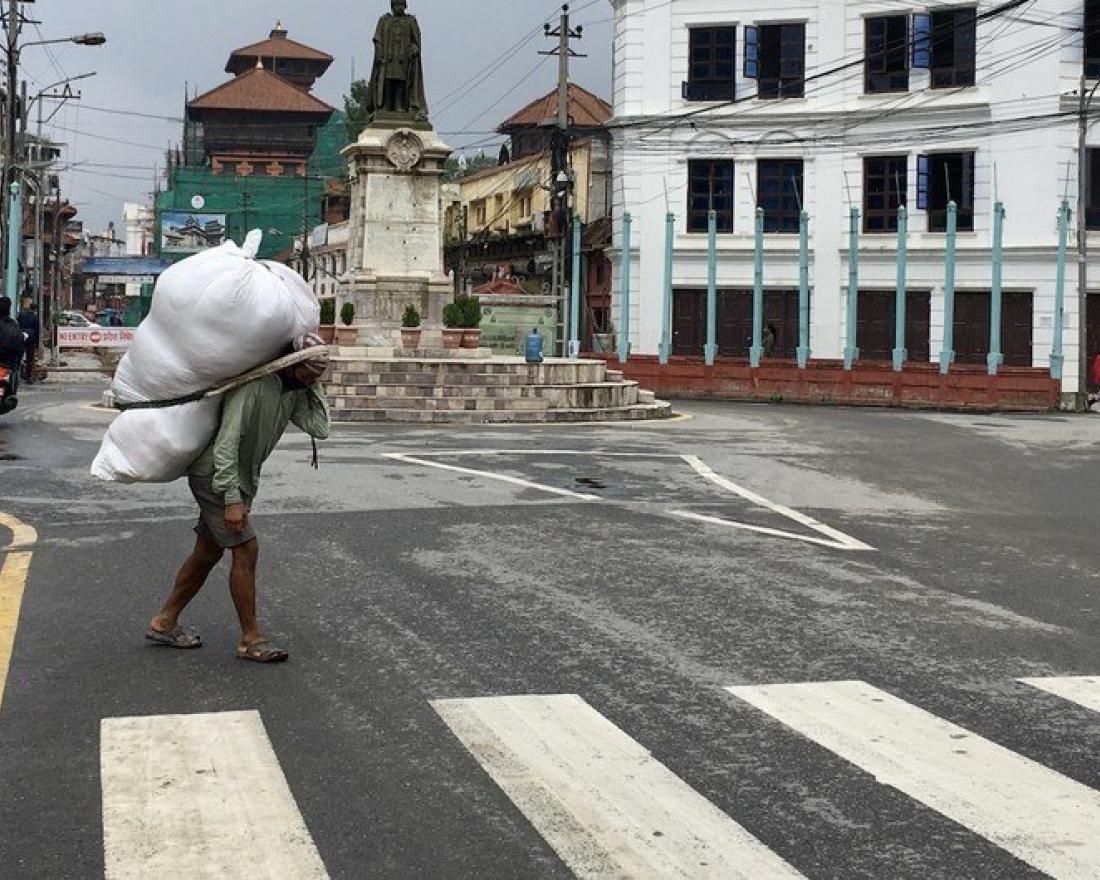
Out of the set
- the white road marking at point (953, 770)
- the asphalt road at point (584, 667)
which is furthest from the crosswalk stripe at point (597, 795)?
the white road marking at point (953, 770)

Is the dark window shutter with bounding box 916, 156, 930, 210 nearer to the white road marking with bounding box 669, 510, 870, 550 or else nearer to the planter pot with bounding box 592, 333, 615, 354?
the planter pot with bounding box 592, 333, 615, 354

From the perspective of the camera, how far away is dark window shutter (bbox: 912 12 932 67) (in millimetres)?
37906

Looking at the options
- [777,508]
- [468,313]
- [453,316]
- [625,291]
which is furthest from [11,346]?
[625,291]

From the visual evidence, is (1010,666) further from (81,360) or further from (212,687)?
(81,360)

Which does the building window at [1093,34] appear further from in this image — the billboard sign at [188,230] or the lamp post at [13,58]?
the billboard sign at [188,230]

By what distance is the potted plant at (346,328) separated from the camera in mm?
27234

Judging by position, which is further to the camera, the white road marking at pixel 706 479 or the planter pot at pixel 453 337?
the planter pot at pixel 453 337

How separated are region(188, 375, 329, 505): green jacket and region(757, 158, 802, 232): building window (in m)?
34.0

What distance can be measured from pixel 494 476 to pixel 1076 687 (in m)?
8.45

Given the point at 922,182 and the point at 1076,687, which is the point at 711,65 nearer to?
the point at 922,182

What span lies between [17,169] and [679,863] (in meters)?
41.1

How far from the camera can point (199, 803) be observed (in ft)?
14.9

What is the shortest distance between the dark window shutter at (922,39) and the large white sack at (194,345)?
34.3m

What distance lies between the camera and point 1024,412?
98.7ft
